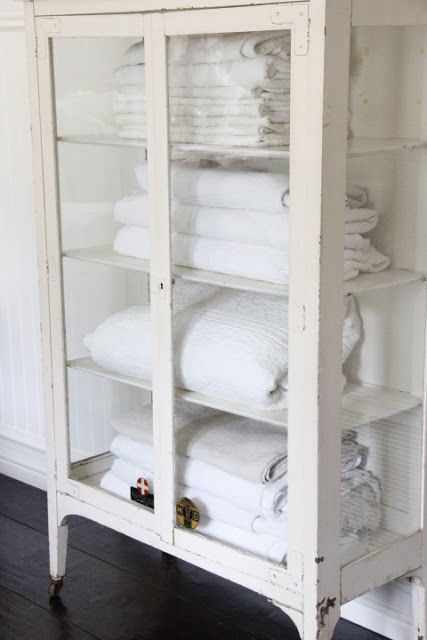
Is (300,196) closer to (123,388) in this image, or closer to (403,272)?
(403,272)

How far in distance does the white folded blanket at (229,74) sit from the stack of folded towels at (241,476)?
0.62 meters

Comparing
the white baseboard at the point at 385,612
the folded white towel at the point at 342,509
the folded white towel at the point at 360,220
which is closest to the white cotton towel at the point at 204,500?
the folded white towel at the point at 342,509

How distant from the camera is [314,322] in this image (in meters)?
1.75

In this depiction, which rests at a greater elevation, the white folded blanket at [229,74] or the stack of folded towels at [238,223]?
the white folded blanket at [229,74]

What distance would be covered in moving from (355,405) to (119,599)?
91cm

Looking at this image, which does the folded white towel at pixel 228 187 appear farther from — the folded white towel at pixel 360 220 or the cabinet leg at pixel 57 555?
the cabinet leg at pixel 57 555

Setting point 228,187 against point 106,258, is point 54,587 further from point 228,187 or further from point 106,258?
point 228,187

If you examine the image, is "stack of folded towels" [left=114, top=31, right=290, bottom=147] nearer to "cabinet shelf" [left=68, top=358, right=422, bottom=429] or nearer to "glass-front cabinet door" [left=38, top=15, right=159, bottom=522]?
"glass-front cabinet door" [left=38, top=15, right=159, bottom=522]

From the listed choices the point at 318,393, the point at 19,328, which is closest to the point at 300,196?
the point at 318,393

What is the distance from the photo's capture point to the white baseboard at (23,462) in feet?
10.2

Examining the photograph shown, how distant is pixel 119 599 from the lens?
2.46m

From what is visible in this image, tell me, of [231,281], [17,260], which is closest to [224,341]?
[231,281]

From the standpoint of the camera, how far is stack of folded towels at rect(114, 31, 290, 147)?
5.77 ft

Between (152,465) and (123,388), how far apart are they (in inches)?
7.1
